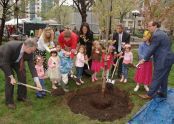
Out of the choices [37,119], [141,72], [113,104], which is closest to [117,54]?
[141,72]

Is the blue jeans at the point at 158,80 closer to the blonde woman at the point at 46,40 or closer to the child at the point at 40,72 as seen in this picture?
the child at the point at 40,72

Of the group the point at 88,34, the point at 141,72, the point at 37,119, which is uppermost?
the point at 88,34

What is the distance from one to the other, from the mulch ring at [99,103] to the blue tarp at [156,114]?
1.60ft

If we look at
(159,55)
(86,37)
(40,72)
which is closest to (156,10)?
(86,37)

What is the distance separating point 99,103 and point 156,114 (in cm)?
139

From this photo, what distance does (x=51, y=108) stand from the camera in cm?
718

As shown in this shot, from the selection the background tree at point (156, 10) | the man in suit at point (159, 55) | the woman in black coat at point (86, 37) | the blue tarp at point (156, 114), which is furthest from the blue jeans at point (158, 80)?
the background tree at point (156, 10)

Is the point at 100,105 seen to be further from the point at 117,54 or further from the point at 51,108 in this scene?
the point at 117,54

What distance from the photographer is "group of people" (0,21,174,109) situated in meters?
6.71

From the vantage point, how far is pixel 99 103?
7.29 metres

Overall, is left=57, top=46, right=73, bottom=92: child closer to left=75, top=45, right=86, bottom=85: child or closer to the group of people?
the group of people

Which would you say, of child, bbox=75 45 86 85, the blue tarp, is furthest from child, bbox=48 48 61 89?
the blue tarp

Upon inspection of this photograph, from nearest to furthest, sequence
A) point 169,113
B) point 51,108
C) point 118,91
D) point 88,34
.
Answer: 1. point 169,113
2. point 51,108
3. point 118,91
4. point 88,34

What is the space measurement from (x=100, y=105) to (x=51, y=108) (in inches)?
43.4
